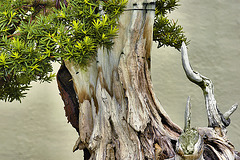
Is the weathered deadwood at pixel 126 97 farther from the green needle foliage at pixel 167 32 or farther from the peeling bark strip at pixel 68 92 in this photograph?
the green needle foliage at pixel 167 32

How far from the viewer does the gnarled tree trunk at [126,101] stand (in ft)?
4.32

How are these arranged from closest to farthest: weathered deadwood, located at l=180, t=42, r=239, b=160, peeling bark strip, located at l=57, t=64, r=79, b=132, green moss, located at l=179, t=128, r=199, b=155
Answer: green moss, located at l=179, t=128, r=199, b=155 → weathered deadwood, located at l=180, t=42, r=239, b=160 → peeling bark strip, located at l=57, t=64, r=79, b=132

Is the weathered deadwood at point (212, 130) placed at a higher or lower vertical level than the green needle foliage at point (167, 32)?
lower

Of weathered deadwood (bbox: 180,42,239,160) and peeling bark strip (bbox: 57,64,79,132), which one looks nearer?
weathered deadwood (bbox: 180,42,239,160)

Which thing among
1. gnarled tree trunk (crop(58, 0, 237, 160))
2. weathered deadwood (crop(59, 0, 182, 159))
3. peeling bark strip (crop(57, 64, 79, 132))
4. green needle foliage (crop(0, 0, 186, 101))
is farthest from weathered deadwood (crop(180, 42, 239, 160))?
peeling bark strip (crop(57, 64, 79, 132))

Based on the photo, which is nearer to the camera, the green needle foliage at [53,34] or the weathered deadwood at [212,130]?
the green needle foliage at [53,34]

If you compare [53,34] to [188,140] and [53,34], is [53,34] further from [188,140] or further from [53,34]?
[188,140]

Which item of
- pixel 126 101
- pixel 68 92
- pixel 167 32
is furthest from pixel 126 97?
pixel 167 32

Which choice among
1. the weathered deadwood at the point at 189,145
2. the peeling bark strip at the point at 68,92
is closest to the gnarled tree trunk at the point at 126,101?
the peeling bark strip at the point at 68,92

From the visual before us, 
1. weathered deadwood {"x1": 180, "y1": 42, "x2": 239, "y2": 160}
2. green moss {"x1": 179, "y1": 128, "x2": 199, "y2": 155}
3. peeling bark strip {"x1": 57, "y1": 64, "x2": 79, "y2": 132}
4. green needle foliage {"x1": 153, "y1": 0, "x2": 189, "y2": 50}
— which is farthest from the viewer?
green needle foliage {"x1": 153, "y1": 0, "x2": 189, "y2": 50}

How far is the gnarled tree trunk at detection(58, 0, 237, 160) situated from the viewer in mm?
1317

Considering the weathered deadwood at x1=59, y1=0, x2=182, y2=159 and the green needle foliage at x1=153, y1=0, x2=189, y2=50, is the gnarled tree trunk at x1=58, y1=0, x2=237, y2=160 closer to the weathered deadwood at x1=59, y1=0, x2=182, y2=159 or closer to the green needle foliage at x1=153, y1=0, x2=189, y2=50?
the weathered deadwood at x1=59, y1=0, x2=182, y2=159

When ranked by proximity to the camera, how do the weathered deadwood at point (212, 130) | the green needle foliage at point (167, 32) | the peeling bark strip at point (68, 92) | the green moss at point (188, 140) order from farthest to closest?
the green needle foliage at point (167, 32)
the peeling bark strip at point (68, 92)
the weathered deadwood at point (212, 130)
the green moss at point (188, 140)

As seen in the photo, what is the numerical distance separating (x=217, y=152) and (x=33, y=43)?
0.81 m
